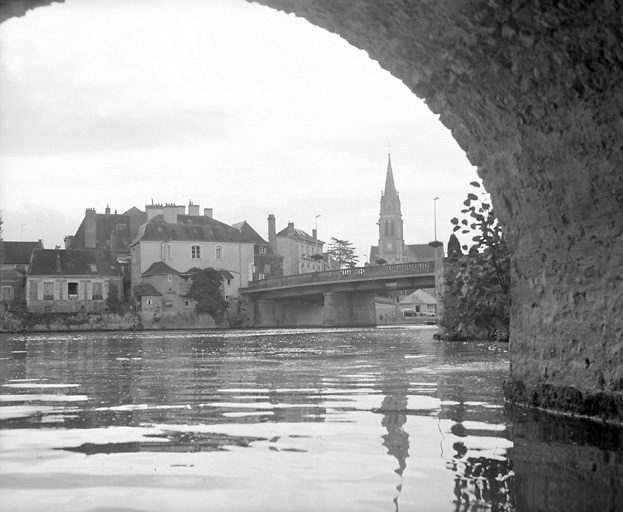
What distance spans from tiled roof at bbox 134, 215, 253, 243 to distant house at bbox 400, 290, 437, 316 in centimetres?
4446

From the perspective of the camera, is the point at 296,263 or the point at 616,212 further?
the point at 296,263

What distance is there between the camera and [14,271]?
83.4 meters

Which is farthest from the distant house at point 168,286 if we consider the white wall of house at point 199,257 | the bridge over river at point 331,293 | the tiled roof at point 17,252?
the tiled roof at point 17,252

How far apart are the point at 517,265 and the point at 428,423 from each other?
6.28 ft

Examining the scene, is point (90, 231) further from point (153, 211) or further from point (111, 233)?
point (153, 211)

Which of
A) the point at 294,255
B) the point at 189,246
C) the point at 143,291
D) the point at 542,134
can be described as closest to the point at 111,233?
the point at 189,246

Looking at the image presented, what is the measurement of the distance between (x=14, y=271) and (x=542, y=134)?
8197cm

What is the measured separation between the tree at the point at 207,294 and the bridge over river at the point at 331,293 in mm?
3342

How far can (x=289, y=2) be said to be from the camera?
22.5ft

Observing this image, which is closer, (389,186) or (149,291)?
(149,291)

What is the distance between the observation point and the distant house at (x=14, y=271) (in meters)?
79.8

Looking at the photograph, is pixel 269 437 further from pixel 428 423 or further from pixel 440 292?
pixel 440 292

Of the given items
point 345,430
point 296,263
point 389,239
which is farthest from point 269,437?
point 389,239

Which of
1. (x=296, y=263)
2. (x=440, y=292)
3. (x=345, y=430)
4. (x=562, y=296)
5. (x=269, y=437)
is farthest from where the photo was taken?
(x=296, y=263)
